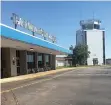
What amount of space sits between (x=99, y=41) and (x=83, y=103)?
151975 mm

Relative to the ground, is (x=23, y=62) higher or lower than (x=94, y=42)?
lower

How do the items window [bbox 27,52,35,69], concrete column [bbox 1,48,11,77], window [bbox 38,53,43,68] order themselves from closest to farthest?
concrete column [bbox 1,48,11,77]
window [bbox 27,52,35,69]
window [bbox 38,53,43,68]

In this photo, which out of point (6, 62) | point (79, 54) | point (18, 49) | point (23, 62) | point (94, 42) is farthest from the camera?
point (94, 42)

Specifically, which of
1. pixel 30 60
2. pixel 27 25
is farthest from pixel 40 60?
pixel 27 25

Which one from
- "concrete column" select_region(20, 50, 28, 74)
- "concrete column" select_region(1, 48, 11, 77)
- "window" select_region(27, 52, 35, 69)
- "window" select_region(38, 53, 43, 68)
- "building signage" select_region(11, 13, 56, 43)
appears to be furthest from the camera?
"window" select_region(38, 53, 43, 68)

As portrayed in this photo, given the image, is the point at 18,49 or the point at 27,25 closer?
the point at 27,25

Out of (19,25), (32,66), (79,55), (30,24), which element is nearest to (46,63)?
(32,66)

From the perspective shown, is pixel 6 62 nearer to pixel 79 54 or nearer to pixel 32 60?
pixel 32 60

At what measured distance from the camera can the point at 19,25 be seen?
34.9 m

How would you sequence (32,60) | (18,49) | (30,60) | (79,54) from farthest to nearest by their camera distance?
(79,54) → (32,60) → (30,60) → (18,49)

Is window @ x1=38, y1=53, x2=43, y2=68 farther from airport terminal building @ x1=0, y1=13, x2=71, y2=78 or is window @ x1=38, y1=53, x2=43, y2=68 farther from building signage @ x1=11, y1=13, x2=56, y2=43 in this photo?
building signage @ x1=11, y1=13, x2=56, y2=43

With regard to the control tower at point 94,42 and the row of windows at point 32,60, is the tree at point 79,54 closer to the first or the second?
the control tower at point 94,42

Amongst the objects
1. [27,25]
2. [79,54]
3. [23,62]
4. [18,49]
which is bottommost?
[23,62]

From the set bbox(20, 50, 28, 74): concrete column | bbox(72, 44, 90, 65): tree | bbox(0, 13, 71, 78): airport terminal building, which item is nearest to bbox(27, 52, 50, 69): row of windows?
bbox(0, 13, 71, 78): airport terminal building
